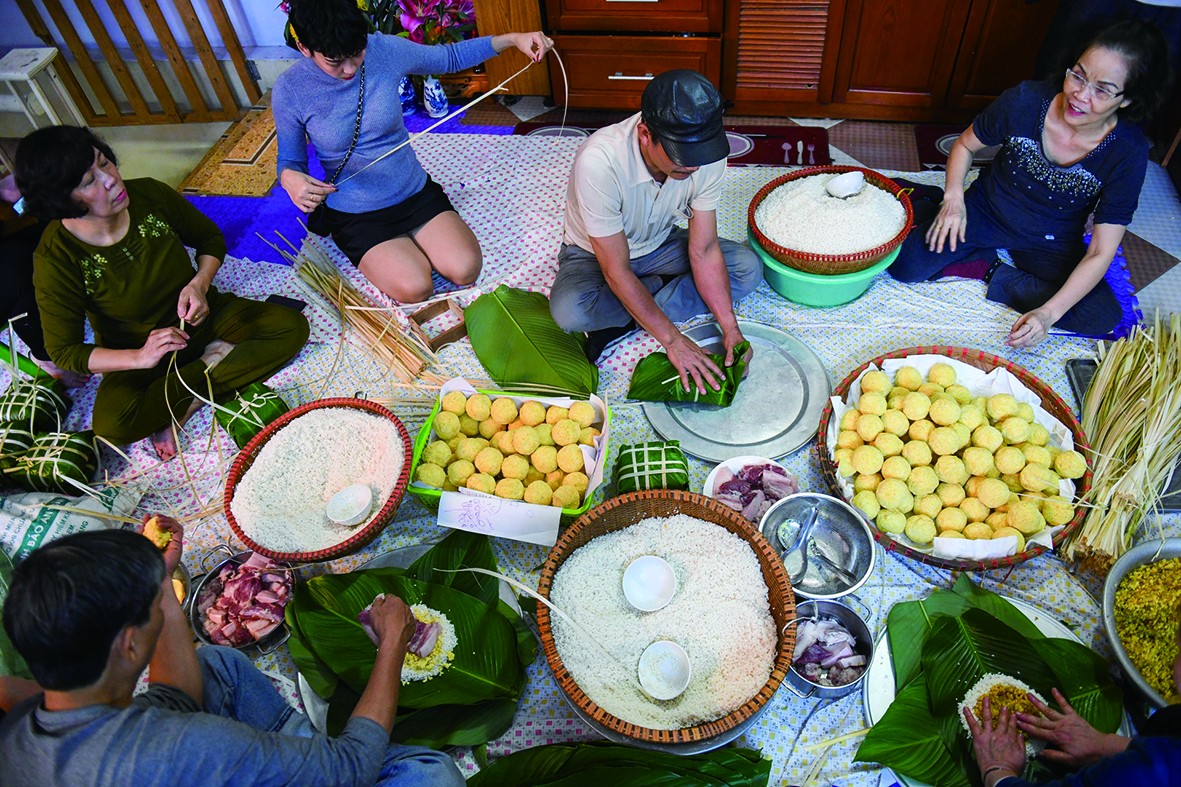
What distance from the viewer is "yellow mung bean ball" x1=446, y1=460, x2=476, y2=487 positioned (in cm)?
190

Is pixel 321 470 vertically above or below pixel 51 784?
below

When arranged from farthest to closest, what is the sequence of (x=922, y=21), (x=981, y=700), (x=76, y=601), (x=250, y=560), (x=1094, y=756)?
1. (x=922, y=21)
2. (x=250, y=560)
3. (x=981, y=700)
4. (x=1094, y=756)
5. (x=76, y=601)

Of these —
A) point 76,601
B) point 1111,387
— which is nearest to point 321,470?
point 76,601

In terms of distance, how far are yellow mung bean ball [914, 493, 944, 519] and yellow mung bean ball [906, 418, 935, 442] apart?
0.17m

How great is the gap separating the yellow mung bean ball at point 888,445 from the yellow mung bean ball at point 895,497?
0.10 m

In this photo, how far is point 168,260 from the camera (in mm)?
2262

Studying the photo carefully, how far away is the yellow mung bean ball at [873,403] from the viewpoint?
192 cm

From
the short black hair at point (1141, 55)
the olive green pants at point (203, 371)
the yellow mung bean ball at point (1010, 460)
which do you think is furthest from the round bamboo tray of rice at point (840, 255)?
the olive green pants at point (203, 371)

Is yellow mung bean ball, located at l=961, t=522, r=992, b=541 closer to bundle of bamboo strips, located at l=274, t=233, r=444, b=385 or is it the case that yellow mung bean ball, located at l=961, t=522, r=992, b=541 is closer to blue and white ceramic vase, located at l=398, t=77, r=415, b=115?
bundle of bamboo strips, located at l=274, t=233, r=444, b=385

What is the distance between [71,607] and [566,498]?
3.55 feet

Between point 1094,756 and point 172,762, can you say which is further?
point 1094,756

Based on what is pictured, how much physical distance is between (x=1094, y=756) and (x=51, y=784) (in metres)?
1.83

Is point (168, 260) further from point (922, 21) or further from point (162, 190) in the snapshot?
point (922, 21)

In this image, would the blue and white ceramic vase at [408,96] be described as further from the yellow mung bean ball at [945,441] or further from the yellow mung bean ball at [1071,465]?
the yellow mung bean ball at [1071,465]
